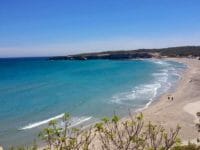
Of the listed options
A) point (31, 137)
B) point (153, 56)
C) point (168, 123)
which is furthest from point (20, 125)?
point (153, 56)

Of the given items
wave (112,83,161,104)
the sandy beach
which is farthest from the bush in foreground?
wave (112,83,161,104)

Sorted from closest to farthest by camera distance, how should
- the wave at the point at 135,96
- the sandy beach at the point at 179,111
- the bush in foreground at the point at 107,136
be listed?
1. the bush in foreground at the point at 107,136
2. the sandy beach at the point at 179,111
3. the wave at the point at 135,96

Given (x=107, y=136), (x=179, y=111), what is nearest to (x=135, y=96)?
(x=179, y=111)

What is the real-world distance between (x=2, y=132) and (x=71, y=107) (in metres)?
11.4

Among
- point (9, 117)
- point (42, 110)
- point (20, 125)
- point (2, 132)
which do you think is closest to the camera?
point (2, 132)

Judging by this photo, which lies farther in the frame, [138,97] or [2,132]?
[138,97]

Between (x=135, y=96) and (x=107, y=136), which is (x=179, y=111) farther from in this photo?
(x=107, y=136)

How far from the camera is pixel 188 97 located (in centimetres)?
4353

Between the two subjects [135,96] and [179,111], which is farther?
[135,96]

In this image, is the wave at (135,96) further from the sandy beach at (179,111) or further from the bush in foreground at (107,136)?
the bush in foreground at (107,136)

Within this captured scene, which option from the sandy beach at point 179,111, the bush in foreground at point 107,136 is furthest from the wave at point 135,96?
the bush in foreground at point 107,136

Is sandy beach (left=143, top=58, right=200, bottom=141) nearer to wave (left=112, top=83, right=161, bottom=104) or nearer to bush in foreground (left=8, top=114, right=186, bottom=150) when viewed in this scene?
→ wave (left=112, top=83, right=161, bottom=104)

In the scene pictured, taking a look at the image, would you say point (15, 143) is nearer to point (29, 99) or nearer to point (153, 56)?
point (29, 99)

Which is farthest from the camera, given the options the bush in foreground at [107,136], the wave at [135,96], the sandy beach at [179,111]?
the wave at [135,96]
